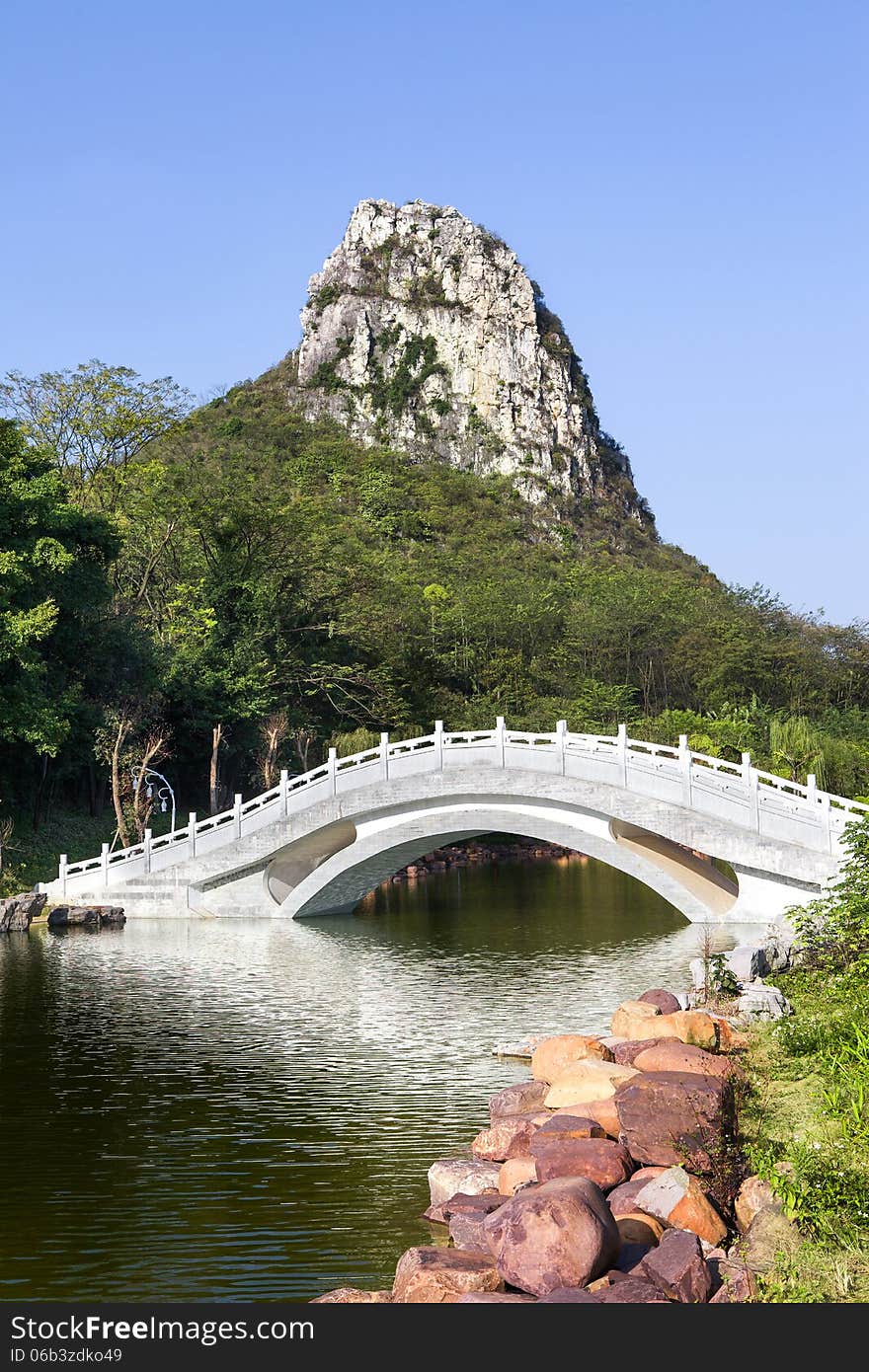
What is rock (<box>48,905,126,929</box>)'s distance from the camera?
26.6 m

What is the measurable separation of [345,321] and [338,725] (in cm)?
5747

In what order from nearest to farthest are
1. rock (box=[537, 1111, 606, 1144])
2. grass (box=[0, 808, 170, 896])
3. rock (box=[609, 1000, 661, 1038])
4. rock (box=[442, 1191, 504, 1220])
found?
rock (box=[442, 1191, 504, 1220]), rock (box=[537, 1111, 606, 1144]), rock (box=[609, 1000, 661, 1038]), grass (box=[0, 808, 170, 896])

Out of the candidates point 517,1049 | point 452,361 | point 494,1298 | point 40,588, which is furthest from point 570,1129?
point 452,361

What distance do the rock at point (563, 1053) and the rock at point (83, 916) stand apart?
1652cm

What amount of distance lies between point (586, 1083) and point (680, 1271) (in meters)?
3.69

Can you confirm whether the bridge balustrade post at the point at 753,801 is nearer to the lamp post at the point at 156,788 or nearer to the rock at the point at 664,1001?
the rock at the point at 664,1001

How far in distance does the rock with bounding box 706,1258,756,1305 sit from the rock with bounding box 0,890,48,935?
20.8m

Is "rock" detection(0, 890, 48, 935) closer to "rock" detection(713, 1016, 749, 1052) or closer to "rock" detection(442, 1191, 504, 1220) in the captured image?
"rock" detection(713, 1016, 749, 1052)

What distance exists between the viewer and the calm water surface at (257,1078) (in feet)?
30.0

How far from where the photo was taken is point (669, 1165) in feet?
30.2

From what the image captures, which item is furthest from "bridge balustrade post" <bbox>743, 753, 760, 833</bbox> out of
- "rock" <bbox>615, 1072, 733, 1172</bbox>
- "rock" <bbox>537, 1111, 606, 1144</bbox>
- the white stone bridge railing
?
"rock" <bbox>537, 1111, 606, 1144</bbox>

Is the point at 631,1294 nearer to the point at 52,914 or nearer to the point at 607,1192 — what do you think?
the point at 607,1192

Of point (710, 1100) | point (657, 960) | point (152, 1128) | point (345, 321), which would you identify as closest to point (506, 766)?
point (657, 960)

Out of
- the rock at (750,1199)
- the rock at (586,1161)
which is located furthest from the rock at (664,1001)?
the rock at (750,1199)
